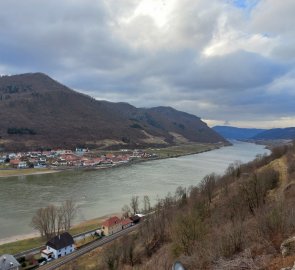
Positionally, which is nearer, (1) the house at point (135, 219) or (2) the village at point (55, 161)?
(1) the house at point (135, 219)

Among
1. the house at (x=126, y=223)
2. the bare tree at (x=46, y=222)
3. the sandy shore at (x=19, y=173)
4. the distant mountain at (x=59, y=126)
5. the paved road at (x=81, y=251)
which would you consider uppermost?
the distant mountain at (x=59, y=126)

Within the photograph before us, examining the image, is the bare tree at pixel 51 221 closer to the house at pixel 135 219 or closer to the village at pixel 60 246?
the village at pixel 60 246

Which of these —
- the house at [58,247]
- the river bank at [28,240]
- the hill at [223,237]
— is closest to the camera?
the hill at [223,237]

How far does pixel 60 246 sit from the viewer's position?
27781mm

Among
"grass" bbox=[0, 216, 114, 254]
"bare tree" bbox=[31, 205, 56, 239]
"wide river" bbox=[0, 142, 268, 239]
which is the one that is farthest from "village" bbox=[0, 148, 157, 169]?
"bare tree" bbox=[31, 205, 56, 239]

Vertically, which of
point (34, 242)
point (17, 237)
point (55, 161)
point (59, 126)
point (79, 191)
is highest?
point (59, 126)

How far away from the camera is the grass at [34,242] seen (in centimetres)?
2790

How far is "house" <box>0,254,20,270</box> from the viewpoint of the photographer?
76.6ft

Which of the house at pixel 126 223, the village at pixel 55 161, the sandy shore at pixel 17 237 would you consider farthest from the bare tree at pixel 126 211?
the village at pixel 55 161

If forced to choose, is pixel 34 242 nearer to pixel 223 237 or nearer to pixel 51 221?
pixel 51 221

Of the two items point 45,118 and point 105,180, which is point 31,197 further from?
point 45,118

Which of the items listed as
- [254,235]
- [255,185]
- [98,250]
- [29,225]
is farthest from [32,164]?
[254,235]

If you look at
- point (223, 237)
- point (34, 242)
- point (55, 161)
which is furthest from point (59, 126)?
point (223, 237)

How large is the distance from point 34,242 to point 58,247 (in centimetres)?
411
